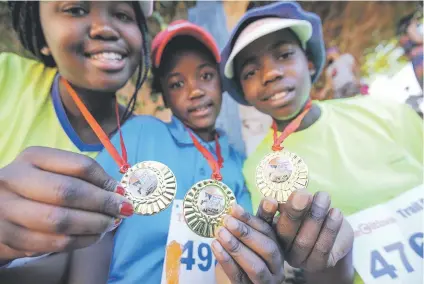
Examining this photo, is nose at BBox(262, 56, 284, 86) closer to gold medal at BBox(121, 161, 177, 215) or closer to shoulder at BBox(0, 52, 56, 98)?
gold medal at BBox(121, 161, 177, 215)

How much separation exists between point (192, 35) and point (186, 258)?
722 millimetres

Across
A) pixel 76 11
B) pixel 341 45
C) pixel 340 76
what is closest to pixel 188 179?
pixel 76 11

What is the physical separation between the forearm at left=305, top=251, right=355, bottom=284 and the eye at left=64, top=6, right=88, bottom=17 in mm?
913

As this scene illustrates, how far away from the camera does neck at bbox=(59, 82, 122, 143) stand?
111 cm

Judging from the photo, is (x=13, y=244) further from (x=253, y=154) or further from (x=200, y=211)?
(x=253, y=154)

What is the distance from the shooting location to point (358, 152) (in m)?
1.14

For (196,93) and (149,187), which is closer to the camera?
(149,187)

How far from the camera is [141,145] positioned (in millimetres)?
1082

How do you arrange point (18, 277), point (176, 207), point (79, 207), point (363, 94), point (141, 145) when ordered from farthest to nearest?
point (363, 94), point (141, 145), point (176, 207), point (18, 277), point (79, 207)

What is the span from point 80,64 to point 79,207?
22.5 inches

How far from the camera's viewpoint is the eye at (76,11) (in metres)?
1.01

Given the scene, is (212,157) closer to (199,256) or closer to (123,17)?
(199,256)

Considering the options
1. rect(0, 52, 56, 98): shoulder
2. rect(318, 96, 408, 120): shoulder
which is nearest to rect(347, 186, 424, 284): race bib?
rect(318, 96, 408, 120): shoulder

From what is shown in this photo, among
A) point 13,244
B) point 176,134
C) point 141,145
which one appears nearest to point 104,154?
point 141,145
